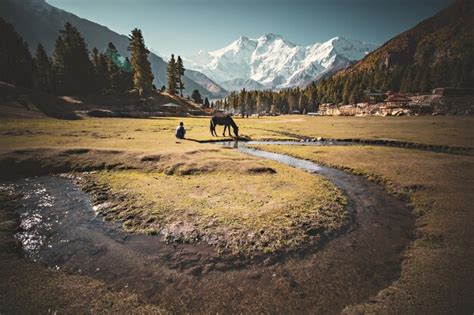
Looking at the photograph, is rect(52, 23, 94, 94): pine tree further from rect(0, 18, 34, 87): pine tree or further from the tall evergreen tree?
the tall evergreen tree

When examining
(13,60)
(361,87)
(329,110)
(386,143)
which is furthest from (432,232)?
(361,87)

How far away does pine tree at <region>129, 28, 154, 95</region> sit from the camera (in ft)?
305

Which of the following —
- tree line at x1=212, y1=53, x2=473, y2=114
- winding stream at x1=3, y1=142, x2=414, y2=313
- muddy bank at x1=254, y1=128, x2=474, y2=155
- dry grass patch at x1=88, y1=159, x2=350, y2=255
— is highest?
tree line at x1=212, y1=53, x2=473, y2=114

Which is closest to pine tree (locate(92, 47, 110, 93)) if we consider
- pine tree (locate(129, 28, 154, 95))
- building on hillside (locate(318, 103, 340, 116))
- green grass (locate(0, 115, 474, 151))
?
pine tree (locate(129, 28, 154, 95))

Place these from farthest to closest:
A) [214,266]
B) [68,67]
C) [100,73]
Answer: [100,73]
[68,67]
[214,266]

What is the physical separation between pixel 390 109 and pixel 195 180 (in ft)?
391

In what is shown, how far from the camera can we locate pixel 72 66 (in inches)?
3150

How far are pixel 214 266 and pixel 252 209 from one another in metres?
4.31

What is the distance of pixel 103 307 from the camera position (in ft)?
20.4

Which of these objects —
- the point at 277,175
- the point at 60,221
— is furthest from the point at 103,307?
the point at 277,175

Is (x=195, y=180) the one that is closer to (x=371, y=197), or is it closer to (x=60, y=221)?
(x=60, y=221)

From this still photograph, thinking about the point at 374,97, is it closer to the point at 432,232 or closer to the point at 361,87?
the point at 361,87

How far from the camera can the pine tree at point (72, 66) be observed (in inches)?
3103

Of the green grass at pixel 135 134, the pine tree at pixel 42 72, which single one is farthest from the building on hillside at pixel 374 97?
the pine tree at pixel 42 72
